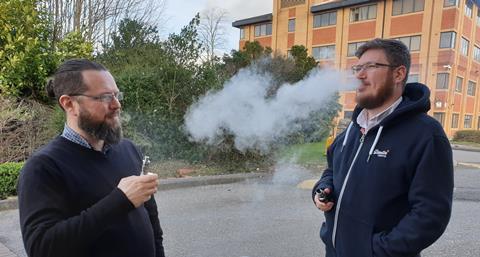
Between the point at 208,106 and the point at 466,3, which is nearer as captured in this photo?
the point at 208,106

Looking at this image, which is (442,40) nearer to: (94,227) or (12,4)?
(12,4)

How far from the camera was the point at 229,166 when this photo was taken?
9414mm

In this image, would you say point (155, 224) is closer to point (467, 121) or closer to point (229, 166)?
point (229, 166)

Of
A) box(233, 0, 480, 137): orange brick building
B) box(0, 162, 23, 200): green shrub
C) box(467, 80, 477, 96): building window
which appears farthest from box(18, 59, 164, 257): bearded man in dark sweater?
box(467, 80, 477, 96): building window

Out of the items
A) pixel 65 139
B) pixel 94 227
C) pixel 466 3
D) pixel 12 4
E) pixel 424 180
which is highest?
pixel 466 3

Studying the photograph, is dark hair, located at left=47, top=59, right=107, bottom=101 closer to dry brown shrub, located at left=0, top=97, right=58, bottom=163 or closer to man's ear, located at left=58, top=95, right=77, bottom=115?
man's ear, located at left=58, top=95, right=77, bottom=115

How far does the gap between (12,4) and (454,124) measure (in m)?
32.9

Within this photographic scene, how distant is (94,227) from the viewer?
154 centimetres

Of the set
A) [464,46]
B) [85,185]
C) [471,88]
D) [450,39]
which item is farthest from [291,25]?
[85,185]

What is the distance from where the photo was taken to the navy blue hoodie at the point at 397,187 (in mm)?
1827

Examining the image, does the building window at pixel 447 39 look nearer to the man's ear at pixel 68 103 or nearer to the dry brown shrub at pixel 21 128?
the dry brown shrub at pixel 21 128

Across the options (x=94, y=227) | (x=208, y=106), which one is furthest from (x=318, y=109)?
(x=94, y=227)

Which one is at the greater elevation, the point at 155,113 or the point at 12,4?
the point at 12,4

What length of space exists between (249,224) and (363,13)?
31.7 metres
